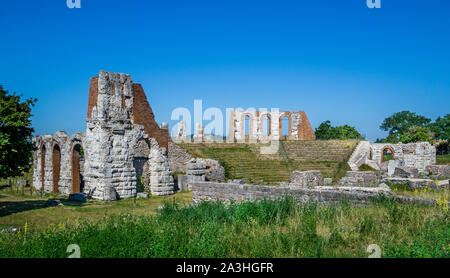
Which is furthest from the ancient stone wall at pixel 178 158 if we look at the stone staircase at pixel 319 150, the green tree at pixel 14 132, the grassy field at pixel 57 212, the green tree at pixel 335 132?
the green tree at pixel 335 132

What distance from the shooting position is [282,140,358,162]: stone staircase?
2828 centimetres

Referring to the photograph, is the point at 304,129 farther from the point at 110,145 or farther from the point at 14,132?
the point at 14,132

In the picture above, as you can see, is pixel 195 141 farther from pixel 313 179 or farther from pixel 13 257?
pixel 13 257

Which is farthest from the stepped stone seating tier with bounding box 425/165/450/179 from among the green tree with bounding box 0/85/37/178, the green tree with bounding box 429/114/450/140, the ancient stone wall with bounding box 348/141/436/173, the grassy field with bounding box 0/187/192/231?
the green tree with bounding box 429/114/450/140

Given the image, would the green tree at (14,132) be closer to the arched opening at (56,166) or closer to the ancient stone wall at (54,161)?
the ancient stone wall at (54,161)

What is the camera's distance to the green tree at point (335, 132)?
50.1 metres

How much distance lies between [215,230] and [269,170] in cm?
1859

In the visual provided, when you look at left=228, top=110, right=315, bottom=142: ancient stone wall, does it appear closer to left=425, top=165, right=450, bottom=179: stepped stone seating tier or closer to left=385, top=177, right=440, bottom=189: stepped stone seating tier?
left=425, top=165, right=450, bottom=179: stepped stone seating tier

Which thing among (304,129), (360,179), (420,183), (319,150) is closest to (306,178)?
(360,179)

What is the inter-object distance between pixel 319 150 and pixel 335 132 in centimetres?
2227

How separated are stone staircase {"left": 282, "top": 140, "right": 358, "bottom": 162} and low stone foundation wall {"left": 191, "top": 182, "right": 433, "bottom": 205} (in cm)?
1631
